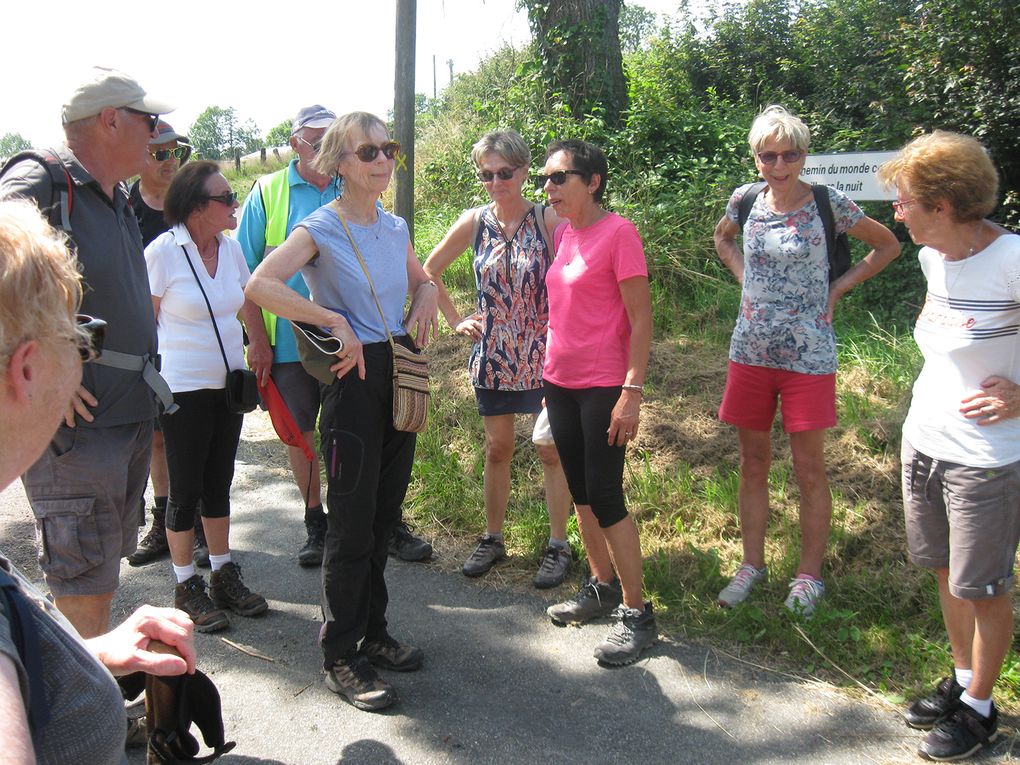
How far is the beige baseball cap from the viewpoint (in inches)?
113

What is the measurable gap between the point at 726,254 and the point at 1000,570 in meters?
2.08

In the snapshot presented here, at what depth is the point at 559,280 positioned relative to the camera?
12.3 ft

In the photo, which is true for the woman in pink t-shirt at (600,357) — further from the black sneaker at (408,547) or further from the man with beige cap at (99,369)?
the man with beige cap at (99,369)

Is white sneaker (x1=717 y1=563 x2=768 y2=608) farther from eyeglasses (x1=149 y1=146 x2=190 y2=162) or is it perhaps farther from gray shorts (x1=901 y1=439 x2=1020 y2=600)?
eyeglasses (x1=149 y1=146 x2=190 y2=162)

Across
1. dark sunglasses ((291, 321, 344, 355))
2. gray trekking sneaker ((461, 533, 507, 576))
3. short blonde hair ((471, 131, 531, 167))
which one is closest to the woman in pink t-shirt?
short blonde hair ((471, 131, 531, 167))

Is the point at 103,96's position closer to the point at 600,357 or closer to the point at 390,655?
the point at 600,357

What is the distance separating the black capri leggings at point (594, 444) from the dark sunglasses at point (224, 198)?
1.79 meters

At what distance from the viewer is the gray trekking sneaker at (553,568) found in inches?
168

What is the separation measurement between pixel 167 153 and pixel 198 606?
2247mm

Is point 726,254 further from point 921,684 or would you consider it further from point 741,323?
point 921,684

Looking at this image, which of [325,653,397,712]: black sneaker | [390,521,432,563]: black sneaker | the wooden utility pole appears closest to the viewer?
[325,653,397,712]: black sneaker

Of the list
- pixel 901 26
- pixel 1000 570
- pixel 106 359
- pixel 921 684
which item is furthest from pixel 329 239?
pixel 901 26

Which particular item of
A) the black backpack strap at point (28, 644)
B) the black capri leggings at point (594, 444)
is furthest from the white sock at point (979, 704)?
the black backpack strap at point (28, 644)

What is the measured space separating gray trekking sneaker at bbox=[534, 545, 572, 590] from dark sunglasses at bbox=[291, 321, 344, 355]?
69.0 inches
